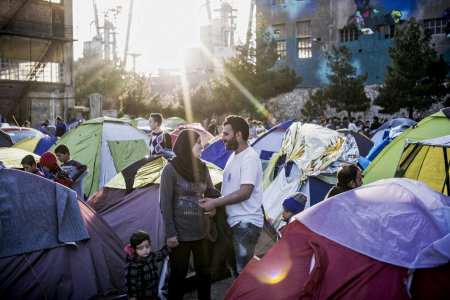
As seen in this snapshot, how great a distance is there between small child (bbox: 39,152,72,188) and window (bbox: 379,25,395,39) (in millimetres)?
33667

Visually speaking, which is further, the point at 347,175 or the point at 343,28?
the point at 343,28

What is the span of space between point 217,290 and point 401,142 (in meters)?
4.40

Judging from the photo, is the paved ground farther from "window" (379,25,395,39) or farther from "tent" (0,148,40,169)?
"window" (379,25,395,39)

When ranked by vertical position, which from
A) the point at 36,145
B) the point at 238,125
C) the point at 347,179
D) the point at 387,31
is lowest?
the point at 347,179

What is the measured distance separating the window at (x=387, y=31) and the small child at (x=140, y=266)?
117ft

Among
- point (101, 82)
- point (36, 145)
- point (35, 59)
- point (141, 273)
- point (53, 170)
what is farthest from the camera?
point (101, 82)

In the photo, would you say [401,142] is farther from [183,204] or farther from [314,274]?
[314,274]

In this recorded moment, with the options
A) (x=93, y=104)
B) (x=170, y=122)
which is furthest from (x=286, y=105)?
(x=93, y=104)

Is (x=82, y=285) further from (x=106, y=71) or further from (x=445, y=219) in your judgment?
(x=106, y=71)

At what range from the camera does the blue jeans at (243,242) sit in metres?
4.94

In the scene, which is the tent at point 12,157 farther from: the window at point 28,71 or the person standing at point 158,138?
the window at point 28,71

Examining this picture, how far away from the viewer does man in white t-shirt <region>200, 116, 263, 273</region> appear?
486 cm

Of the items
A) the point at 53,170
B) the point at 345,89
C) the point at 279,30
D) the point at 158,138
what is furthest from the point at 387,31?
the point at 53,170

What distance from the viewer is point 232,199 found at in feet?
15.8
